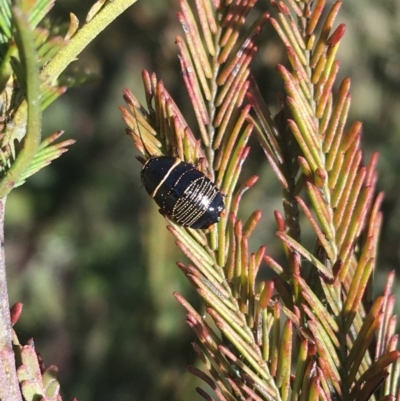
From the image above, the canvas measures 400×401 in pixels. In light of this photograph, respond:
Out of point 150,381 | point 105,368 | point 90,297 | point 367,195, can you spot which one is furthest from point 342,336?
point 90,297

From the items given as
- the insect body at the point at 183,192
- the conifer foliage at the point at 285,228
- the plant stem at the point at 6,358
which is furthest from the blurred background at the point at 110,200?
the plant stem at the point at 6,358

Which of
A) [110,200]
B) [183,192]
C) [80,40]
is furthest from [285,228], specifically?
[110,200]

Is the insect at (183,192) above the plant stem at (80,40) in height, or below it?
below

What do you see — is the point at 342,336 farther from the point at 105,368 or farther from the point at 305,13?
the point at 105,368

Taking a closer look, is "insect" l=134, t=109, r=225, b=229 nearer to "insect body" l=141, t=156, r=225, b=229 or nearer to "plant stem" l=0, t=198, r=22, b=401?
"insect body" l=141, t=156, r=225, b=229

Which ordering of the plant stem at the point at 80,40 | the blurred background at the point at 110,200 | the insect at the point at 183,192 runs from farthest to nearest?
the blurred background at the point at 110,200 → the insect at the point at 183,192 → the plant stem at the point at 80,40

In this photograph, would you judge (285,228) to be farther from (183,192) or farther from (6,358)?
(6,358)

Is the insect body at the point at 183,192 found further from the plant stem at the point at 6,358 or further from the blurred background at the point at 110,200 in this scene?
the blurred background at the point at 110,200
